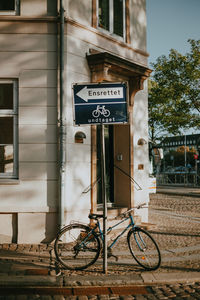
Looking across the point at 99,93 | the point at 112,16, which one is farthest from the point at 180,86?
the point at 99,93

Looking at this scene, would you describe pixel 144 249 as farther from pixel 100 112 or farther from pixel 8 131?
pixel 8 131

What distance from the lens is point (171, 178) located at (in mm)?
38969

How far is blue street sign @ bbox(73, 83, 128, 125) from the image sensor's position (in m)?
5.50

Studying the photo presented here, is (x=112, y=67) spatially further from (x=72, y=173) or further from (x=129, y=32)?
(x=72, y=173)

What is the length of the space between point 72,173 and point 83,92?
2769mm

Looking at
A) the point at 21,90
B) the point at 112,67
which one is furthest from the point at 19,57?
the point at 112,67

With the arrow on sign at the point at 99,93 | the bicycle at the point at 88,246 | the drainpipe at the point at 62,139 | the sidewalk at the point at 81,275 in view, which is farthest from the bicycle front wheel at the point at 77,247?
the arrow on sign at the point at 99,93

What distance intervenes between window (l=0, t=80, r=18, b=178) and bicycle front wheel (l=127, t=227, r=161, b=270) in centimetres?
325

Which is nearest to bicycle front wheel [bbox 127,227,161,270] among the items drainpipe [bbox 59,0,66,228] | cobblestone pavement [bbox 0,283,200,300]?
cobblestone pavement [bbox 0,283,200,300]

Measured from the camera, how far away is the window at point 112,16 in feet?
29.9

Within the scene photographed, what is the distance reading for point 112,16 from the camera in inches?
369

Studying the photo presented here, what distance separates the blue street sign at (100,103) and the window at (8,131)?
8.96 feet

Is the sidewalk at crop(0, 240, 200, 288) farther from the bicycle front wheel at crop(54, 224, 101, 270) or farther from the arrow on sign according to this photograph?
the arrow on sign

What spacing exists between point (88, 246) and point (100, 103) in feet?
7.71
